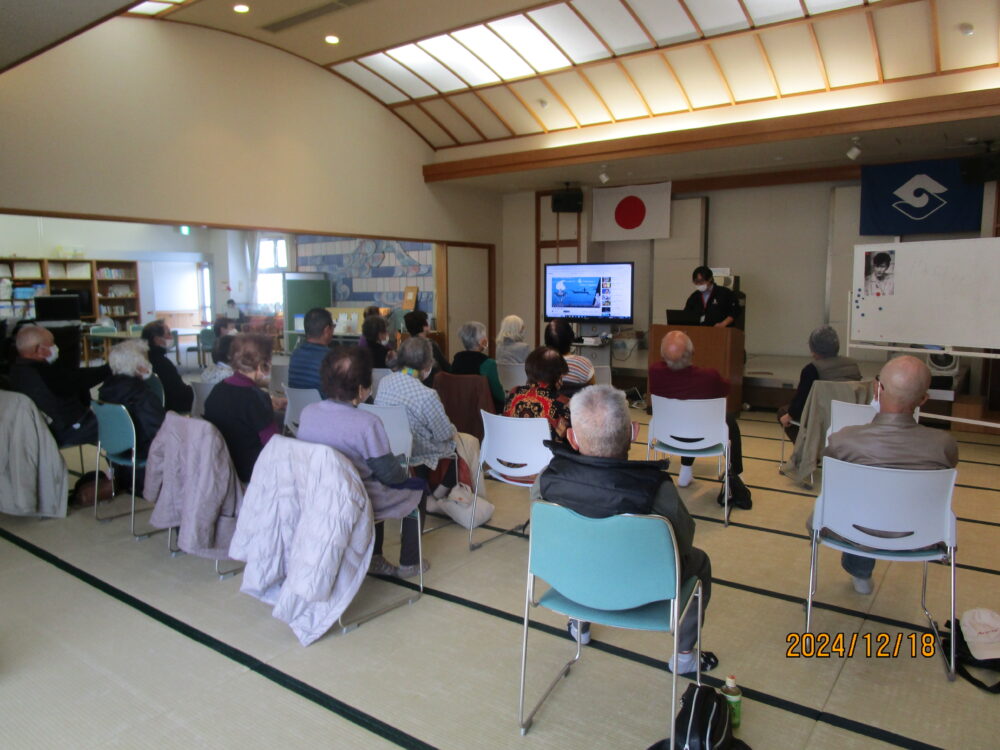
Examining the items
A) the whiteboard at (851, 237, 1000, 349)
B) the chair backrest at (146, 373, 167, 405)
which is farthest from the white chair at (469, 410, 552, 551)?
the whiteboard at (851, 237, 1000, 349)

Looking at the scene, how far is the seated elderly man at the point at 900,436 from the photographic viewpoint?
2.66 m

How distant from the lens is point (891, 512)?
8.21ft

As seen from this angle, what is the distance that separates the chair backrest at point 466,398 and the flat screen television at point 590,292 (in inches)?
172

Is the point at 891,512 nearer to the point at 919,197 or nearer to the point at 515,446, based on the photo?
the point at 515,446

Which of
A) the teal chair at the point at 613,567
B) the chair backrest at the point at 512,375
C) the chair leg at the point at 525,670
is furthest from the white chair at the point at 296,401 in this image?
the teal chair at the point at 613,567

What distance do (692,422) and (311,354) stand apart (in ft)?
8.34

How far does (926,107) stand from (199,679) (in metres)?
6.55

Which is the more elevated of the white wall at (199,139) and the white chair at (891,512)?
the white wall at (199,139)

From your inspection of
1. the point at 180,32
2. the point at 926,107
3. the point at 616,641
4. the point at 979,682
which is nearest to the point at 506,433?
the point at 616,641

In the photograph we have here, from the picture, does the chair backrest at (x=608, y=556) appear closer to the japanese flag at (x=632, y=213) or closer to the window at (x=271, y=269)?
the japanese flag at (x=632, y=213)

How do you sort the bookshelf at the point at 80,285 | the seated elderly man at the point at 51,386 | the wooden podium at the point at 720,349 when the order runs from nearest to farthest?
the seated elderly man at the point at 51,386
the wooden podium at the point at 720,349
the bookshelf at the point at 80,285

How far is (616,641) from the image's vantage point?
9.07 ft

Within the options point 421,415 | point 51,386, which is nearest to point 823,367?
point 421,415
